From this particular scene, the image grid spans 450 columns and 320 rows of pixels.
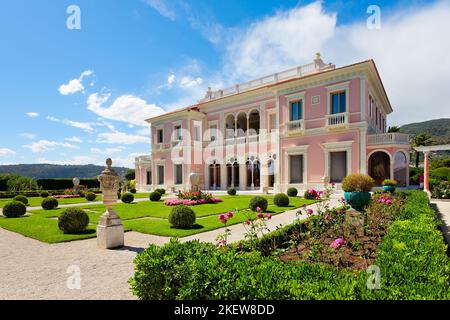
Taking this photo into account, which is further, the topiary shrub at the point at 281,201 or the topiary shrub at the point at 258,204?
the topiary shrub at the point at 281,201

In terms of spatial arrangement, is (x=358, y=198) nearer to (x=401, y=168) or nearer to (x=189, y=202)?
(x=189, y=202)

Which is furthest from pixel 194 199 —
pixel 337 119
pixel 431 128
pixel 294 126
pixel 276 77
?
pixel 431 128

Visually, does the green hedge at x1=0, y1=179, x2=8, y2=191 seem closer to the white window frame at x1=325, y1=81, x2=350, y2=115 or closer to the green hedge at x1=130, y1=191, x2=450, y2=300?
the white window frame at x1=325, y1=81, x2=350, y2=115

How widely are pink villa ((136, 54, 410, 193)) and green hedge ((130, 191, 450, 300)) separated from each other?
1743 centimetres

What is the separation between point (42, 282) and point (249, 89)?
25758mm

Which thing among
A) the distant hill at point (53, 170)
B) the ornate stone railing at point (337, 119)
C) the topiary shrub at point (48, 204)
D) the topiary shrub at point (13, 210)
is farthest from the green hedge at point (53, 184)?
the distant hill at point (53, 170)

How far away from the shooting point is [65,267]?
5.48 m

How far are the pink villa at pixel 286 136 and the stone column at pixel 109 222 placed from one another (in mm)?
16860

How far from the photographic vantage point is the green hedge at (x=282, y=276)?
7.83ft

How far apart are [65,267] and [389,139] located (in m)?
20.7

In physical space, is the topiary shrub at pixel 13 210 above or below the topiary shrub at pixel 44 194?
above

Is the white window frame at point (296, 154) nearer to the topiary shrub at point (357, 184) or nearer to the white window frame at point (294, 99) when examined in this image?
the white window frame at point (294, 99)

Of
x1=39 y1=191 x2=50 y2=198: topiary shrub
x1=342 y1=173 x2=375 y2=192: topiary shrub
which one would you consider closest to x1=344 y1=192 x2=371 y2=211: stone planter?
x1=342 y1=173 x2=375 y2=192: topiary shrub
